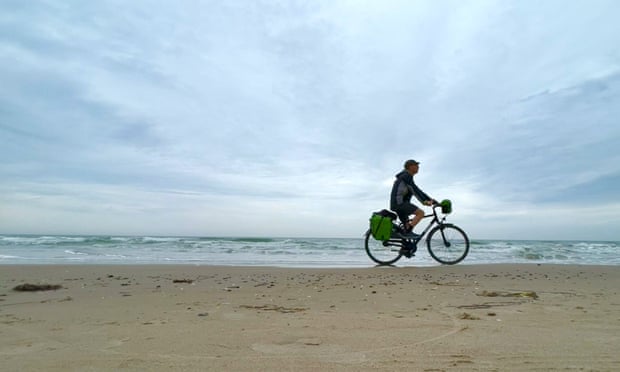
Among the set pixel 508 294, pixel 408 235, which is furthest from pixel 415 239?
Result: pixel 508 294

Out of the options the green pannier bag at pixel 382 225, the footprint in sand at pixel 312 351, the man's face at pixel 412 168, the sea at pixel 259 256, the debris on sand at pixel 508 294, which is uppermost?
the man's face at pixel 412 168

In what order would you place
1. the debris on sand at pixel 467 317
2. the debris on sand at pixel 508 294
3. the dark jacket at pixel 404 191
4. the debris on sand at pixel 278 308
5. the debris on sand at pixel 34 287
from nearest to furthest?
the debris on sand at pixel 467 317
the debris on sand at pixel 278 308
the debris on sand at pixel 508 294
the debris on sand at pixel 34 287
the dark jacket at pixel 404 191

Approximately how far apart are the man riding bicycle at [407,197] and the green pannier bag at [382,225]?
196 mm

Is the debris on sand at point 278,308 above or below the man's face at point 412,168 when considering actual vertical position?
below

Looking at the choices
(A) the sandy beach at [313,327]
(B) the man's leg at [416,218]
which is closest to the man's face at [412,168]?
(B) the man's leg at [416,218]

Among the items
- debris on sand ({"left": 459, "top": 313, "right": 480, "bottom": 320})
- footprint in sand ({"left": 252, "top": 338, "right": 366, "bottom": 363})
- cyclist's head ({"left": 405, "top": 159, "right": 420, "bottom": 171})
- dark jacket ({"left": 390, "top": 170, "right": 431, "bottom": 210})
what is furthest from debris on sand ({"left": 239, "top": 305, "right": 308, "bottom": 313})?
cyclist's head ({"left": 405, "top": 159, "right": 420, "bottom": 171})

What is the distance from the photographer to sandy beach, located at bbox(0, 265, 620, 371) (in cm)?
194

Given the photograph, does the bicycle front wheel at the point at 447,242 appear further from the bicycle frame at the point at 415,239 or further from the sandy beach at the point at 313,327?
the sandy beach at the point at 313,327

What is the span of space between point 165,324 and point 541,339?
2.42 meters

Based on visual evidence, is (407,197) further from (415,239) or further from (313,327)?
(313,327)

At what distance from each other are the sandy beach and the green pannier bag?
10.6 ft

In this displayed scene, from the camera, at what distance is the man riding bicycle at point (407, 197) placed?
8.26m

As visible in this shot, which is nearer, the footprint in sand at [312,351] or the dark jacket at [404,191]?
the footprint in sand at [312,351]

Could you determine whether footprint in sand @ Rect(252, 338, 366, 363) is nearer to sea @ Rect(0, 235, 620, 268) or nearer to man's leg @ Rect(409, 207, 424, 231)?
man's leg @ Rect(409, 207, 424, 231)
